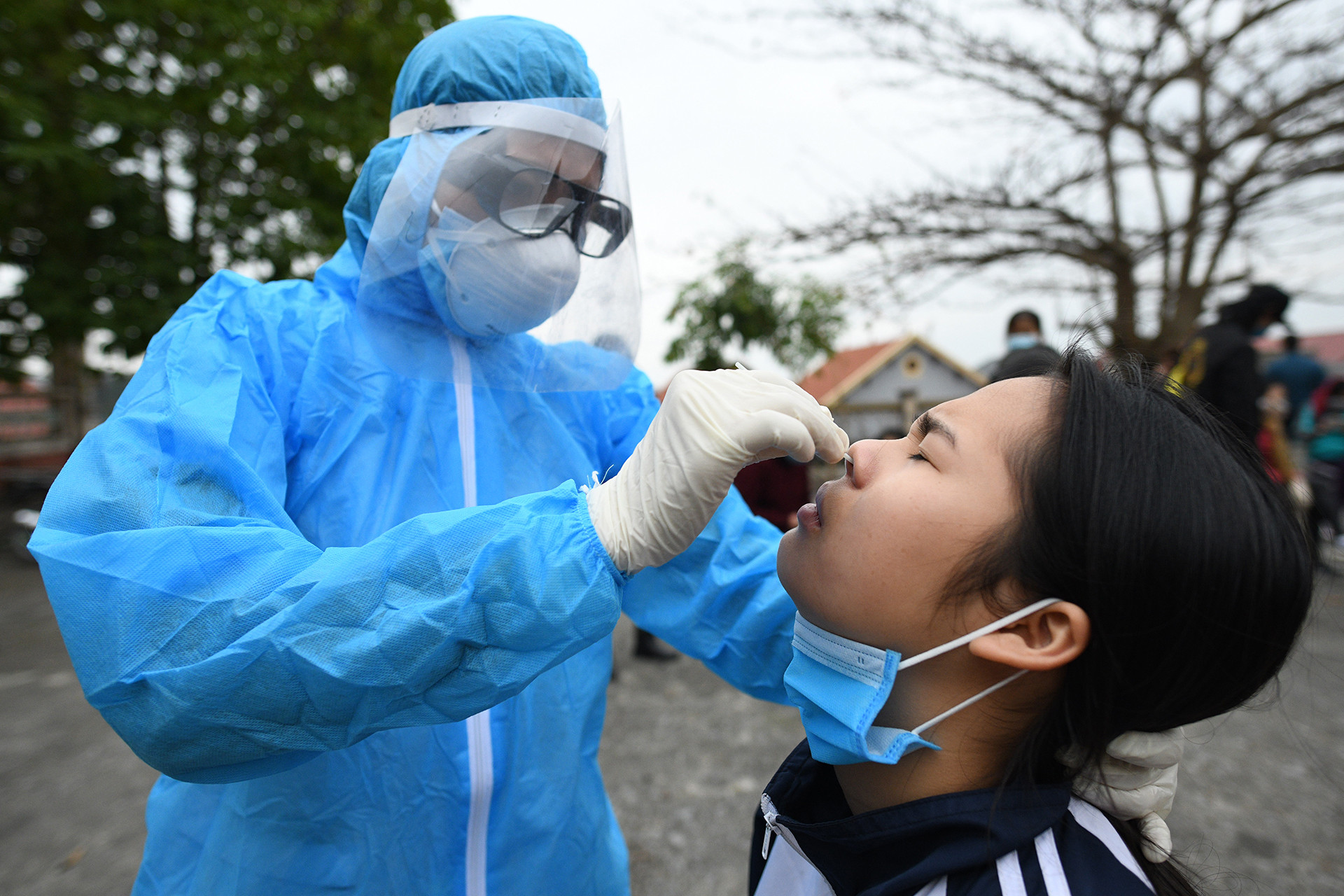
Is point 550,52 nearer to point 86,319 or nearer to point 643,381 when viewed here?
point 643,381

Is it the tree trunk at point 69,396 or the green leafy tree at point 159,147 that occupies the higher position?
the green leafy tree at point 159,147

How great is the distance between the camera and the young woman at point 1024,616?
0.93 m

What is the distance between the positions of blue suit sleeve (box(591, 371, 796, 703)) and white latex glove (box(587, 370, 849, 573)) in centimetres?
36

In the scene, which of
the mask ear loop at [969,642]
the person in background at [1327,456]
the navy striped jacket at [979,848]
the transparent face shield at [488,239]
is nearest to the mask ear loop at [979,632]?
the mask ear loop at [969,642]

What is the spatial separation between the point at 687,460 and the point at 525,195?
2.31 feet

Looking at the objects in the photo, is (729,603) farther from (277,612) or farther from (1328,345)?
(1328,345)

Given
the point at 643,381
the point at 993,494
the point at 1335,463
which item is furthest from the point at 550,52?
the point at 1335,463

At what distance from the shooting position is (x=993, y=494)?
1.01 meters

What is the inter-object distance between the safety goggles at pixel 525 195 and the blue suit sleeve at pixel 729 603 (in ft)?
1.61

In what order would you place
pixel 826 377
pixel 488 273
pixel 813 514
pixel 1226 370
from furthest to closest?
pixel 826 377
pixel 1226 370
pixel 488 273
pixel 813 514

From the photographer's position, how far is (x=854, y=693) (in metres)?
1.08

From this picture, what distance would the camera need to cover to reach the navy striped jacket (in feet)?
3.01

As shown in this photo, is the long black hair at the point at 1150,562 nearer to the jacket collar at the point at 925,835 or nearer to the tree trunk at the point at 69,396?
the jacket collar at the point at 925,835

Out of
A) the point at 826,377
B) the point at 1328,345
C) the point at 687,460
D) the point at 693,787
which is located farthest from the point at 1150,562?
the point at 1328,345
